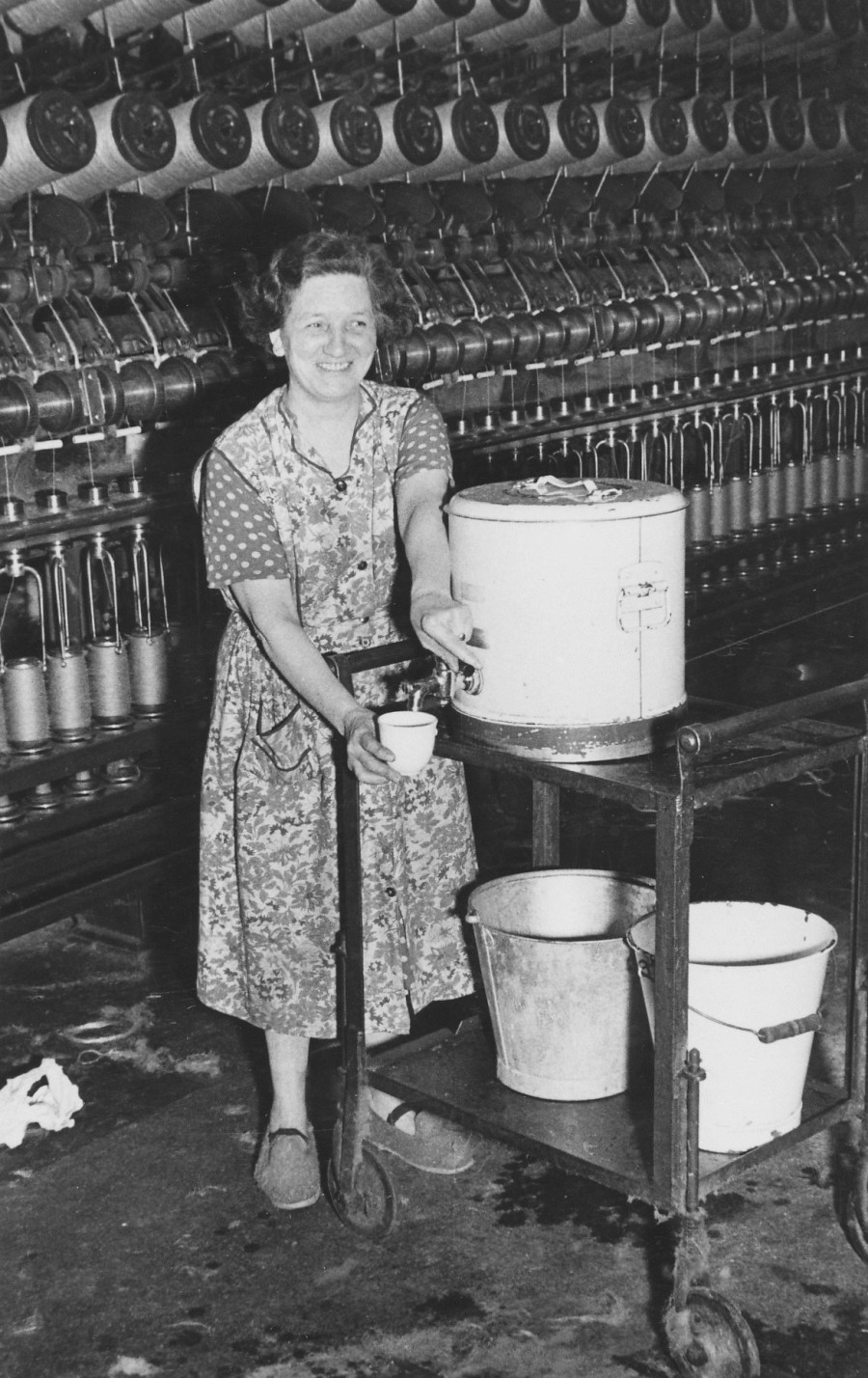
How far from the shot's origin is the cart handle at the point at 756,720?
82.5 inches

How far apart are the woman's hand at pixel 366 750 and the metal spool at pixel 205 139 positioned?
2.19 meters

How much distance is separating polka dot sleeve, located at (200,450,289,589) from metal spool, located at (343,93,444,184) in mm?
2224

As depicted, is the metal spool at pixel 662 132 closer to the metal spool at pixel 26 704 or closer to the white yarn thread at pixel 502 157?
the white yarn thread at pixel 502 157

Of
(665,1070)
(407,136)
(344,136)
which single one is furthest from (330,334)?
(407,136)

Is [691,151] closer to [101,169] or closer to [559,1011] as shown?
[101,169]

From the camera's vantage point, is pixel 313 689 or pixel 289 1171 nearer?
pixel 313 689

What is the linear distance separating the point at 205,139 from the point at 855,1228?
9.43ft

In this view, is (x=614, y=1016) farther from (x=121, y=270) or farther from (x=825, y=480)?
(x=825, y=480)

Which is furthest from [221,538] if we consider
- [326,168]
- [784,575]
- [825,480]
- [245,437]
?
[825,480]

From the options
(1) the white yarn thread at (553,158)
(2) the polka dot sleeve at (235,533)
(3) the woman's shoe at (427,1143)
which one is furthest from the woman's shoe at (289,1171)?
(1) the white yarn thread at (553,158)

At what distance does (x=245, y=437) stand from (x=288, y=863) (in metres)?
0.70

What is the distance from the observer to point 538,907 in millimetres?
2746

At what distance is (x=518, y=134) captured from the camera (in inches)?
192

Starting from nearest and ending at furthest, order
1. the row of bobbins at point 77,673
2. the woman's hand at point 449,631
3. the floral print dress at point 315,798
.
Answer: the woman's hand at point 449,631 → the floral print dress at point 315,798 → the row of bobbins at point 77,673
